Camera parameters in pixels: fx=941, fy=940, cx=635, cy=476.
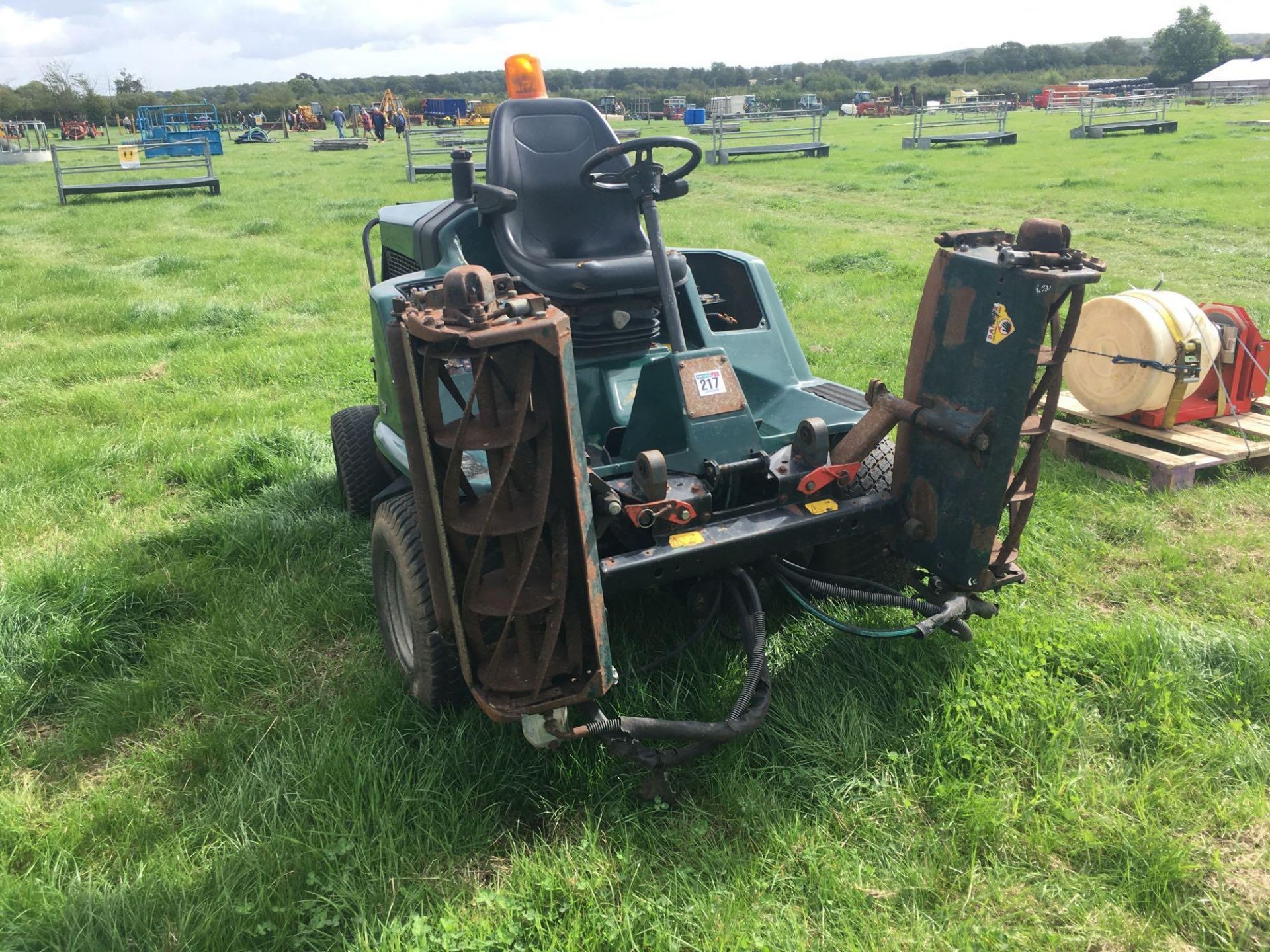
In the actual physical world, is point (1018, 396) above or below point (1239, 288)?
above

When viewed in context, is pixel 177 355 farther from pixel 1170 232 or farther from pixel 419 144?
pixel 419 144

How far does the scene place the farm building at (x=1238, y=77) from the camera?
4803cm

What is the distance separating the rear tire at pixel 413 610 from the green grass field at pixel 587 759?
99mm

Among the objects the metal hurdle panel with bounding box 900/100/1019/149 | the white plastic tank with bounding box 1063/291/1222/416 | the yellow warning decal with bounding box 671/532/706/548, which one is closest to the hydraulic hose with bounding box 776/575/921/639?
the yellow warning decal with bounding box 671/532/706/548

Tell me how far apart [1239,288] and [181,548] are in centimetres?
817

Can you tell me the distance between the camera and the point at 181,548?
3848mm

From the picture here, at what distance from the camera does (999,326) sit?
2.43 meters

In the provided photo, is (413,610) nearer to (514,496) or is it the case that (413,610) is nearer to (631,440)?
(514,496)

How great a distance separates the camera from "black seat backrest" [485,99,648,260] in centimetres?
355

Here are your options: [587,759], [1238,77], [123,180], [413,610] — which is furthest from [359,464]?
[1238,77]

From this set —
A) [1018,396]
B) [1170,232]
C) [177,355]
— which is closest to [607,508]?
[1018,396]

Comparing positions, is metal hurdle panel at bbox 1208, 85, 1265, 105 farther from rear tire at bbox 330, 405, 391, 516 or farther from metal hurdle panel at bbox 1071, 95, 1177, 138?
rear tire at bbox 330, 405, 391, 516

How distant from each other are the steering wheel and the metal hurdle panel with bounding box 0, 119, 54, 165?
70.2 feet

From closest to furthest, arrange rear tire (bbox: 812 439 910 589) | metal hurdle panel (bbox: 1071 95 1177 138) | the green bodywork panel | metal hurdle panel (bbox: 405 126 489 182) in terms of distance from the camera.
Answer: the green bodywork panel → rear tire (bbox: 812 439 910 589) → metal hurdle panel (bbox: 405 126 489 182) → metal hurdle panel (bbox: 1071 95 1177 138)
